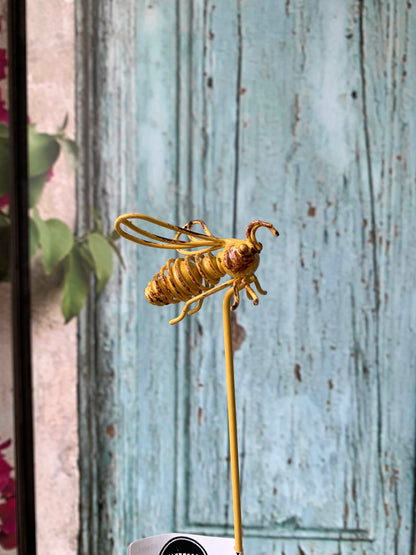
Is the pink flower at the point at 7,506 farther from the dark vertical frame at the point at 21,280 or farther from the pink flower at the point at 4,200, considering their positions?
the pink flower at the point at 4,200

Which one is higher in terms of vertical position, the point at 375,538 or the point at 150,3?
the point at 150,3

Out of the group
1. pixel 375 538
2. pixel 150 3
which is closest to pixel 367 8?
pixel 150 3

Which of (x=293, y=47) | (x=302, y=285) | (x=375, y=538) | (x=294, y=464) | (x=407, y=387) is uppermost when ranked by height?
(x=293, y=47)

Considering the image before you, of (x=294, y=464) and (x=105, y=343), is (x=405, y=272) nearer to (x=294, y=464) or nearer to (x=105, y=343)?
(x=294, y=464)

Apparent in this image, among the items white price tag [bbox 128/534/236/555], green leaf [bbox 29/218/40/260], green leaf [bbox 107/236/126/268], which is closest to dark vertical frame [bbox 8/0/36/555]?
green leaf [bbox 29/218/40/260]

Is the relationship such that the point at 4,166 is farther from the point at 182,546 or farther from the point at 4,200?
the point at 182,546

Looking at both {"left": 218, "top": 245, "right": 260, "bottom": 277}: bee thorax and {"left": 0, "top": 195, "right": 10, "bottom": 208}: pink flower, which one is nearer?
{"left": 218, "top": 245, "right": 260, "bottom": 277}: bee thorax

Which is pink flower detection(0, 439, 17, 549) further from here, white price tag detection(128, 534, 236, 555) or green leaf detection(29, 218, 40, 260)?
white price tag detection(128, 534, 236, 555)
